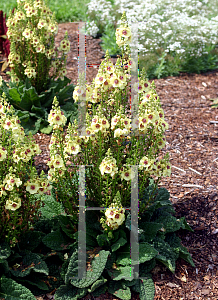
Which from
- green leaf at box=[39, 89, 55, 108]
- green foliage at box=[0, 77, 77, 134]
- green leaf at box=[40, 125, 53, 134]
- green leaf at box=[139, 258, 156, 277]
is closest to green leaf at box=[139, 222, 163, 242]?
green leaf at box=[139, 258, 156, 277]

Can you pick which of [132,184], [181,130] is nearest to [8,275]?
[132,184]

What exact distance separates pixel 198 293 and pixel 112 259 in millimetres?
667

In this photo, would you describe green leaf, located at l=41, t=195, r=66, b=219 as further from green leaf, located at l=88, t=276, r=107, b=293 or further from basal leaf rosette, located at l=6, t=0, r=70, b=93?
basal leaf rosette, located at l=6, t=0, r=70, b=93

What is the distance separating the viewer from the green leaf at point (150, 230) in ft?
8.32

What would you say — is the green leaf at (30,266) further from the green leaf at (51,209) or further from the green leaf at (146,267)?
the green leaf at (146,267)

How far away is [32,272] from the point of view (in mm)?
2389

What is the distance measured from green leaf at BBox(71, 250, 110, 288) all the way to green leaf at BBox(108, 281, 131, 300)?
0.16 meters

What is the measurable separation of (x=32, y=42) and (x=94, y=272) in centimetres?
272

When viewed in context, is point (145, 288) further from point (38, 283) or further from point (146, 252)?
point (38, 283)

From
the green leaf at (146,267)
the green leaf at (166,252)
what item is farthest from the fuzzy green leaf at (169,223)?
the green leaf at (146,267)

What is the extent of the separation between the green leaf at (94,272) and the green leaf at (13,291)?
303 millimetres

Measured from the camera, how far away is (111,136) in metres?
2.46

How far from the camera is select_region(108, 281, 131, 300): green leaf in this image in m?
2.29

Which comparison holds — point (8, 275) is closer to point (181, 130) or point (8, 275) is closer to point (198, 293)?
point (198, 293)
